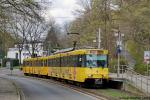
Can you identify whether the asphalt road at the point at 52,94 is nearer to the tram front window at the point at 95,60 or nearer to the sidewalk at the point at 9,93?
the sidewalk at the point at 9,93

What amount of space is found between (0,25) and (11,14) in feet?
6.06

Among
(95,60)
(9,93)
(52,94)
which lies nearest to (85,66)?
(95,60)

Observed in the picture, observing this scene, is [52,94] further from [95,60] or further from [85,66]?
[95,60]

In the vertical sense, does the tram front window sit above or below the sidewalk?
above


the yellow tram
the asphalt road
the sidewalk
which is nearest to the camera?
the sidewalk

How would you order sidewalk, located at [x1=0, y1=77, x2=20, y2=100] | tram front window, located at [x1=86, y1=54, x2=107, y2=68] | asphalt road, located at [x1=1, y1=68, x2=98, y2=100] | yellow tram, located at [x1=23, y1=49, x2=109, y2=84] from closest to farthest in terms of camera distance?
1. sidewalk, located at [x1=0, y1=77, x2=20, y2=100]
2. asphalt road, located at [x1=1, y1=68, x2=98, y2=100]
3. yellow tram, located at [x1=23, y1=49, x2=109, y2=84]
4. tram front window, located at [x1=86, y1=54, x2=107, y2=68]

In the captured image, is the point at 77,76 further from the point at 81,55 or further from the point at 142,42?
the point at 142,42

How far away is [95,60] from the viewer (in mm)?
40156

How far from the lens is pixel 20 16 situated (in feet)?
115

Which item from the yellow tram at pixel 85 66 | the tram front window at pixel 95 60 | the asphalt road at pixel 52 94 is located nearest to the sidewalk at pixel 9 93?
the asphalt road at pixel 52 94

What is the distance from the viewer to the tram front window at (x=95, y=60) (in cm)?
4003

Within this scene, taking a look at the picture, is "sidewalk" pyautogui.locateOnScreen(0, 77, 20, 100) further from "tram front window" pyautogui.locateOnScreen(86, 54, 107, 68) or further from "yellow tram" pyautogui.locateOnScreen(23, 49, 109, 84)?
"tram front window" pyautogui.locateOnScreen(86, 54, 107, 68)

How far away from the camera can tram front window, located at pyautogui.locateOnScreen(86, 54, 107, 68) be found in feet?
131

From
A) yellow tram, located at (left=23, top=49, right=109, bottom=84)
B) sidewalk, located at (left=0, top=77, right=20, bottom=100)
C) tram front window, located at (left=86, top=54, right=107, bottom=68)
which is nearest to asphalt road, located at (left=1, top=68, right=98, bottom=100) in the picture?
sidewalk, located at (left=0, top=77, right=20, bottom=100)
